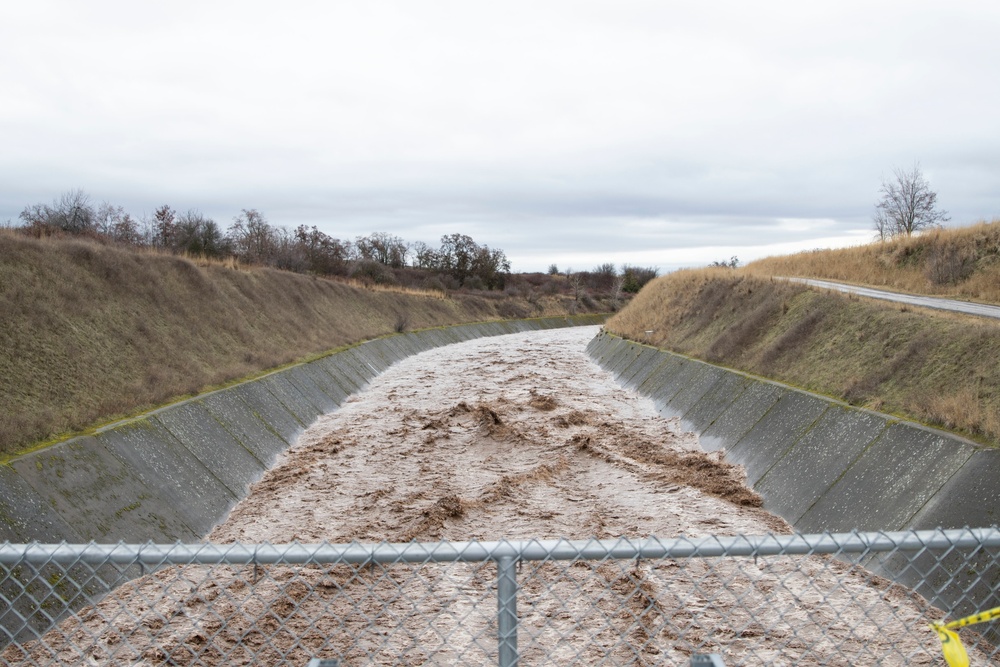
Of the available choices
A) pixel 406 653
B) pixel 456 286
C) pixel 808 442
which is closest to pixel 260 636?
pixel 406 653

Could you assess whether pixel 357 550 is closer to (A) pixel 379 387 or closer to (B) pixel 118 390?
(B) pixel 118 390

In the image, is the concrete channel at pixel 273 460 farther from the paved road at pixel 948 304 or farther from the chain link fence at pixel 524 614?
the paved road at pixel 948 304

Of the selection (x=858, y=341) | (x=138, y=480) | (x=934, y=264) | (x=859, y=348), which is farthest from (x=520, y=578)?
A: (x=934, y=264)

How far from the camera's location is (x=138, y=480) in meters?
10.6

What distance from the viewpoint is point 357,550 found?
335 centimetres

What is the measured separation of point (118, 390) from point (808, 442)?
39.1 ft

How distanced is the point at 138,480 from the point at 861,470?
9927mm

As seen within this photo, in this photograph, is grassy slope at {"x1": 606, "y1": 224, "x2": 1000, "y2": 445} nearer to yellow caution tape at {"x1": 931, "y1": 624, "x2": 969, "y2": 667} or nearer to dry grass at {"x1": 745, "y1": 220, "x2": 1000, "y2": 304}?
dry grass at {"x1": 745, "y1": 220, "x2": 1000, "y2": 304}

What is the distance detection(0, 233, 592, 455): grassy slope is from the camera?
39.0ft

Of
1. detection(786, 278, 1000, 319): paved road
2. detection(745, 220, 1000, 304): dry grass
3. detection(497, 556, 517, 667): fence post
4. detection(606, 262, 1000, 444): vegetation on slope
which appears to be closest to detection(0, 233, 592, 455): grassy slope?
detection(497, 556, 517, 667): fence post

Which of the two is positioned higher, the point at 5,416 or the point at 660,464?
the point at 5,416

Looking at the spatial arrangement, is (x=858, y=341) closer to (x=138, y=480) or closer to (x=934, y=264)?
(x=934, y=264)

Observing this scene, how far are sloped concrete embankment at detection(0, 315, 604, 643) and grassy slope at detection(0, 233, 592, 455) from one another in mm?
533

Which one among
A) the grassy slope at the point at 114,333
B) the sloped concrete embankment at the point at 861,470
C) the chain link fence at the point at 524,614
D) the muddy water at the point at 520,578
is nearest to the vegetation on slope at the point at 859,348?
the sloped concrete embankment at the point at 861,470
